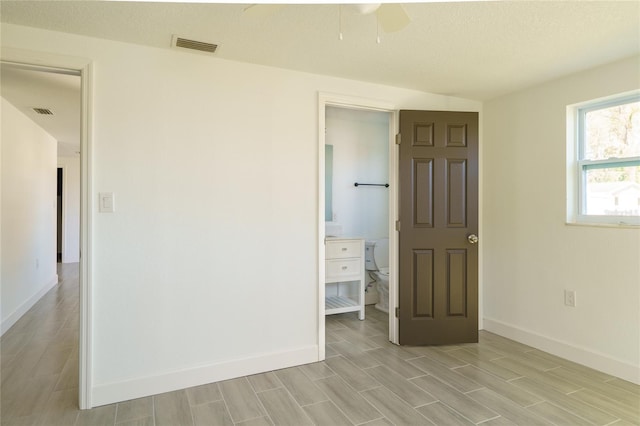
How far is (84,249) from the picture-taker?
7.32 ft

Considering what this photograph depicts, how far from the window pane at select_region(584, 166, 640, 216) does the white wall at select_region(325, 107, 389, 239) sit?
92.2 inches

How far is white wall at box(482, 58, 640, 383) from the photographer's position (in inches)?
104

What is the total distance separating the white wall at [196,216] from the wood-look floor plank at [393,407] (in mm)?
673

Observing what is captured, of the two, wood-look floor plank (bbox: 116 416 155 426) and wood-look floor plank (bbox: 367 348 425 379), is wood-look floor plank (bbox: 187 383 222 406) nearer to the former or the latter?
wood-look floor plank (bbox: 116 416 155 426)

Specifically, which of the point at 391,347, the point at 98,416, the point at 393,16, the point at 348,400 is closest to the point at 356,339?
the point at 391,347

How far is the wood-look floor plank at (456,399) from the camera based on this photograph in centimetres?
212

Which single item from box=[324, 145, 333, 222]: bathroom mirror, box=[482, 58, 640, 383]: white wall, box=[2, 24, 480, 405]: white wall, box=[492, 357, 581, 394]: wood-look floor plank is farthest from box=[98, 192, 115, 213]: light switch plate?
box=[482, 58, 640, 383]: white wall

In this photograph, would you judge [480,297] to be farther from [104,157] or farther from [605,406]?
[104,157]

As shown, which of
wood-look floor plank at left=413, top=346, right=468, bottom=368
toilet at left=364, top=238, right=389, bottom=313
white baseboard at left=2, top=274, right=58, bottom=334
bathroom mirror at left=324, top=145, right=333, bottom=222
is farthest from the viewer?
bathroom mirror at left=324, top=145, right=333, bottom=222

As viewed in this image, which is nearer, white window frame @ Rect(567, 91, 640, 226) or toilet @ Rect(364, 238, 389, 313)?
white window frame @ Rect(567, 91, 640, 226)

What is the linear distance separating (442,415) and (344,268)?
200 centimetres

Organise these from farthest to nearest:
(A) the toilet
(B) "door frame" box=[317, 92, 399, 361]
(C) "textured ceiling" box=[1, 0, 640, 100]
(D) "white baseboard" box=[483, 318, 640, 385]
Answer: (A) the toilet → (B) "door frame" box=[317, 92, 399, 361] → (D) "white baseboard" box=[483, 318, 640, 385] → (C) "textured ceiling" box=[1, 0, 640, 100]

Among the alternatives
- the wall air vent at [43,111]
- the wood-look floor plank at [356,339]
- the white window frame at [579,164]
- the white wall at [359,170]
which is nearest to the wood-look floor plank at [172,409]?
the wood-look floor plank at [356,339]

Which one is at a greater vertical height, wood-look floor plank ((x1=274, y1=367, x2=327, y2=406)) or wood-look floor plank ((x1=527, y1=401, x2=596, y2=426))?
wood-look floor plank ((x1=527, y1=401, x2=596, y2=426))
